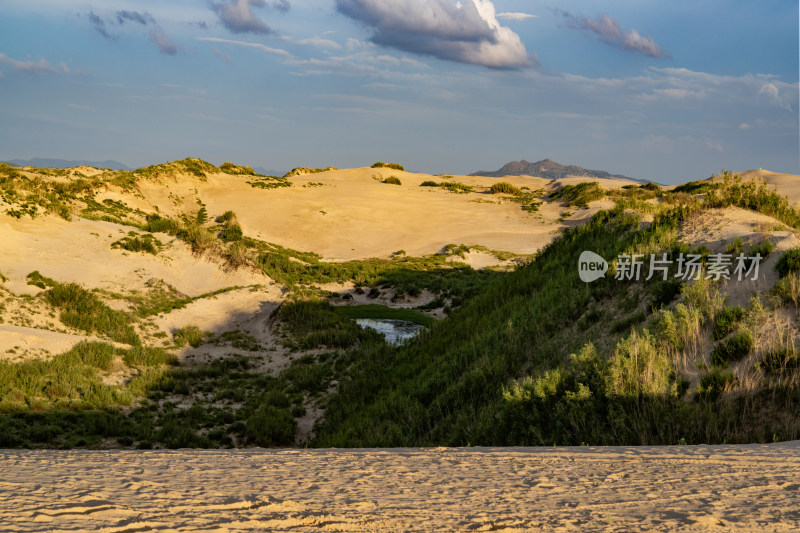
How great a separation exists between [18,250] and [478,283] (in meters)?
19.9

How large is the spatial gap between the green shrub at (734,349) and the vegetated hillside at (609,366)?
18 millimetres

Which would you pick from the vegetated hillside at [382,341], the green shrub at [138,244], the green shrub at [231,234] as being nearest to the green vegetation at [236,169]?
the green shrub at [231,234]

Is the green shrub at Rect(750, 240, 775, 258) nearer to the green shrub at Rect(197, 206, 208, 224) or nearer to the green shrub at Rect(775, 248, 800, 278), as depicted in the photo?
the green shrub at Rect(775, 248, 800, 278)

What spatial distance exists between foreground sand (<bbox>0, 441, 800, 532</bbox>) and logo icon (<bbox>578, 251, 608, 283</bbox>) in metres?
6.41

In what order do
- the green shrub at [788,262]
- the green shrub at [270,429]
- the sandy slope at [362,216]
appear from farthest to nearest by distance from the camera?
the sandy slope at [362,216] < the green shrub at [270,429] < the green shrub at [788,262]

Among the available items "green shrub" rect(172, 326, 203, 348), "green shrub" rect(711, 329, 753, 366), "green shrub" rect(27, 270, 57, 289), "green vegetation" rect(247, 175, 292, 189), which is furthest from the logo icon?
"green vegetation" rect(247, 175, 292, 189)

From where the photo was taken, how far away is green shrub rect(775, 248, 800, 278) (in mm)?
8594

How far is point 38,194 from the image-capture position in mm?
26797

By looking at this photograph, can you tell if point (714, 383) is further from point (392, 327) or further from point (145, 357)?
point (392, 327)

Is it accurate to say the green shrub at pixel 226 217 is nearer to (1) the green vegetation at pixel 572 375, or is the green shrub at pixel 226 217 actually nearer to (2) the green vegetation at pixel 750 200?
(1) the green vegetation at pixel 572 375

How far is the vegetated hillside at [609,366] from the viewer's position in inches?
277

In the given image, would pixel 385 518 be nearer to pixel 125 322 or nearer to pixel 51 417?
pixel 51 417

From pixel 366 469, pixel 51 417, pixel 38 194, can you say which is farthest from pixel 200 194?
pixel 366 469

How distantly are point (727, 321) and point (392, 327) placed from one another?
47.3 feet
